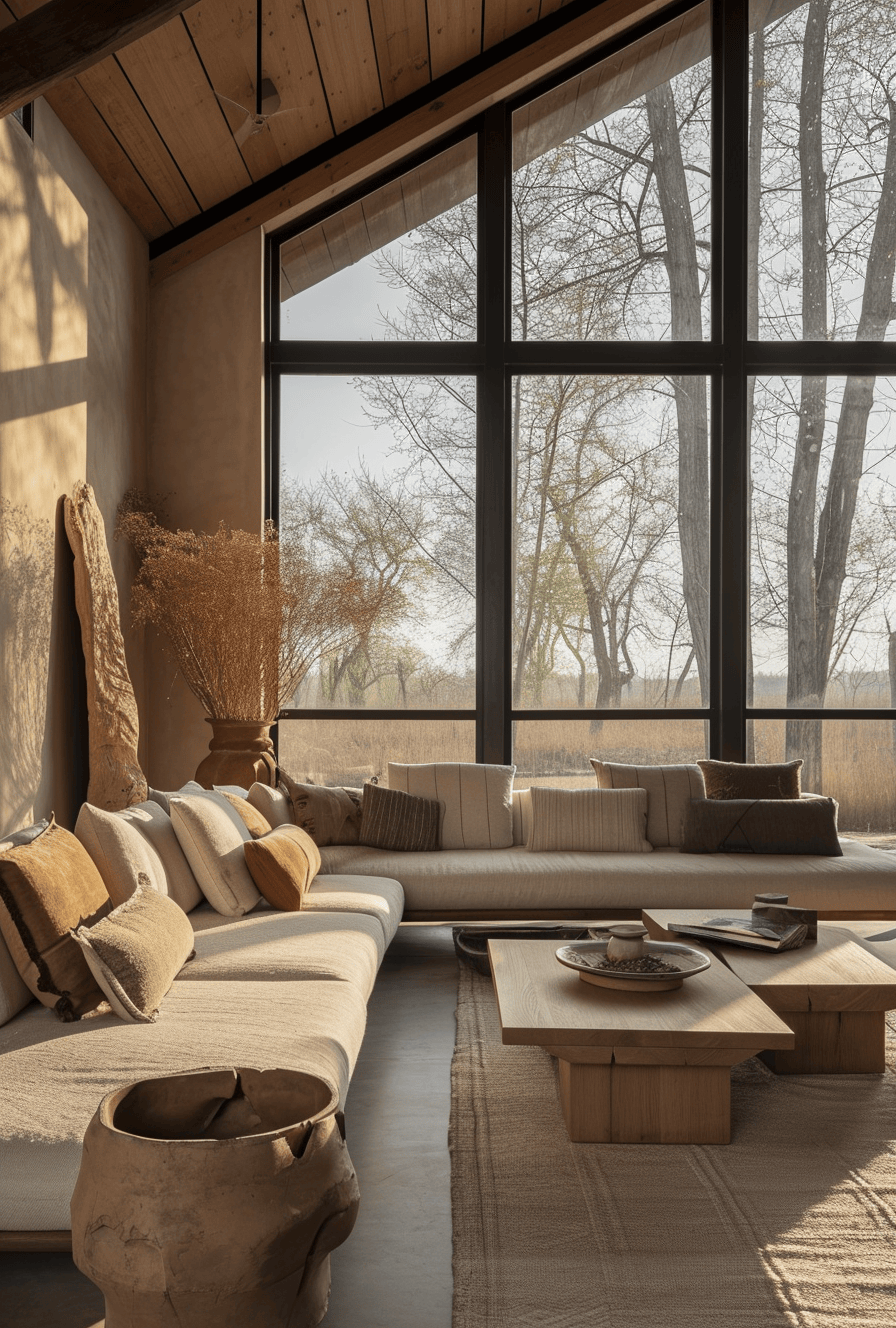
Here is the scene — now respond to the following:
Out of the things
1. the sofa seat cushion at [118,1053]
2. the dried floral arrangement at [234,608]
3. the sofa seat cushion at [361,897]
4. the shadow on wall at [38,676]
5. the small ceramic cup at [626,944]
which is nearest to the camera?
the sofa seat cushion at [118,1053]

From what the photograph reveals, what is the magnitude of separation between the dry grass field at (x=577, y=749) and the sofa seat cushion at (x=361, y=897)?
191cm

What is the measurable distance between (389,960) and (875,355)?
475cm

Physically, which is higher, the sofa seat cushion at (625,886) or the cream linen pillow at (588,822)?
the cream linen pillow at (588,822)

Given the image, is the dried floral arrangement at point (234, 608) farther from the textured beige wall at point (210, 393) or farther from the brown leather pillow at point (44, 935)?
the brown leather pillow at point (44, 935)

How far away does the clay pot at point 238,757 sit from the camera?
5695 millimetres

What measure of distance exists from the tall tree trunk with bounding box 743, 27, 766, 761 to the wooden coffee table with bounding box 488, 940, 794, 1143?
3.99 metres


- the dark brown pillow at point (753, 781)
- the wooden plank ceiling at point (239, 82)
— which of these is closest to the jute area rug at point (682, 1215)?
the dark brown pillow at point (753, 781)

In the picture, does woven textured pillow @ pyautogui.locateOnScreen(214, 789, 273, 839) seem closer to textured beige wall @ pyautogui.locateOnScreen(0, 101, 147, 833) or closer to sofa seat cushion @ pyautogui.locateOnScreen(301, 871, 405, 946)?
sofa seat cushion @ pyautogui.locateOnScreen(301, 871, 405, 946)

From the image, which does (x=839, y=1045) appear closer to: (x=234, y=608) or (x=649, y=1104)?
(x=649, y=1104)

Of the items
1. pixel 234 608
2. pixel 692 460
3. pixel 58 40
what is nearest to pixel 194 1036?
pixel 58 40

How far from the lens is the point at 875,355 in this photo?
6664 millimetres

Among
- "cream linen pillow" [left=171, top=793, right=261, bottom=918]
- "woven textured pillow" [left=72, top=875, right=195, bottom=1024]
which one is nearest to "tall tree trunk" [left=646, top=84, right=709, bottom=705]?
"cream linen pillow" [left=171, top=793, right=261, bottom=918]

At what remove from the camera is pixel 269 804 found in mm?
4859

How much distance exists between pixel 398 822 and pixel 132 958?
2.67 meters
